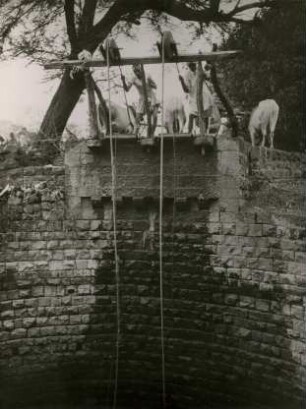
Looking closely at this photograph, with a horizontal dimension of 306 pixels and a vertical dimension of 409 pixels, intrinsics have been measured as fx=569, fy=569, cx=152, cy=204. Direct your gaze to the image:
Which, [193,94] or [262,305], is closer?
[262,305]

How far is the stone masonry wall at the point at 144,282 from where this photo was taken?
7746 mm

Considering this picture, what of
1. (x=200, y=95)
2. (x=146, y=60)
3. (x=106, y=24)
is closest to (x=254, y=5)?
(x=200, y=95)

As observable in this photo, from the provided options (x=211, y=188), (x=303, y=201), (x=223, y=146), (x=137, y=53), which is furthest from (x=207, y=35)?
(x=303, y=201)

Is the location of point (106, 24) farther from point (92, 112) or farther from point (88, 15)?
point (92, 112)

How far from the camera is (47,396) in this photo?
27.9 feet

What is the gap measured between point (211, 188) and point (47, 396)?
395cm

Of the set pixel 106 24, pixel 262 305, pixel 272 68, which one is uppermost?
pixel 106 24

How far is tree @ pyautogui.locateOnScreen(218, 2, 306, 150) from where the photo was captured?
26.3 feet

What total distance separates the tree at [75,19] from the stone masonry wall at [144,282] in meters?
0.91

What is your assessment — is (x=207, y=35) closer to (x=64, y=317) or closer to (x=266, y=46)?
(x=266, y=46)

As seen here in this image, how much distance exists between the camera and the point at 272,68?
31.8 feet

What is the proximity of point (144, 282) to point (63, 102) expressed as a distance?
9.64ft

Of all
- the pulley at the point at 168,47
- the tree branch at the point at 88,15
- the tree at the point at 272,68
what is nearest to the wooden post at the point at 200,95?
the pulley at the point at 168,47

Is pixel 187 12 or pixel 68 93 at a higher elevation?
pixel 187 12
